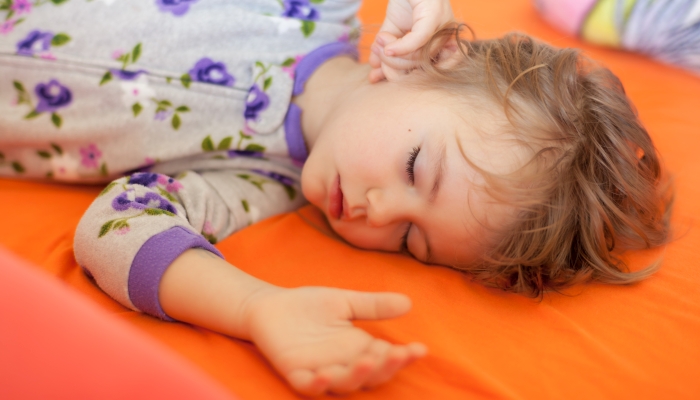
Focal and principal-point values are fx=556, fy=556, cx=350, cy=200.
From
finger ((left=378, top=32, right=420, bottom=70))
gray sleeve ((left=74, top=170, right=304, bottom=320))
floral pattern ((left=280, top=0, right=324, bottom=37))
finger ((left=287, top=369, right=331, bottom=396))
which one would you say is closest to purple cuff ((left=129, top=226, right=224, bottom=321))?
gray sleeve ((left=74, top=170, right=304, bottom=320))

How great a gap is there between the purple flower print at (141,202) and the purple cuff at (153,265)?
10cm

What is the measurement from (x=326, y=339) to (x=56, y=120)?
29.0 inches

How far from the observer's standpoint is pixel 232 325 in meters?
0.70

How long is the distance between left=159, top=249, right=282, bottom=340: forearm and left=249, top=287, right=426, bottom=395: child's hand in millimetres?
23

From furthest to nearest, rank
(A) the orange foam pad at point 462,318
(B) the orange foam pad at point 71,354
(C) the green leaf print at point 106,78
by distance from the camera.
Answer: (C) the green leaf print at point 106,78, (A) the orange foam pad at point 462,318, (B) the orange foam pad at point 71,354

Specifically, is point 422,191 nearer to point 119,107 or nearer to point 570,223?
point 570,223

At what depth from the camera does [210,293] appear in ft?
2.38

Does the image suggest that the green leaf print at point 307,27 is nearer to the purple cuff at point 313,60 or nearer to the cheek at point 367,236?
the purple cuff at point 313,60

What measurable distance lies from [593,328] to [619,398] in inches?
4.7

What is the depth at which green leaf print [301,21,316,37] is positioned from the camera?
1.18 meters

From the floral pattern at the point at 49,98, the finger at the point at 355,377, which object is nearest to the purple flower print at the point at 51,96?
the floral pattern at the point at 49,98

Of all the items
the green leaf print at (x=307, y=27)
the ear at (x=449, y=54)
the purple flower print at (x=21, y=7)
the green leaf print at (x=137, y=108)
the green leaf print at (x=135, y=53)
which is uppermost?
the ear at (x=449, y=54)

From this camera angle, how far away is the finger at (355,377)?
0.58 m

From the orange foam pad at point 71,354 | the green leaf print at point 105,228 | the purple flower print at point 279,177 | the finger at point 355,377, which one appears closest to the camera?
the orange foam pad at point 71,354
